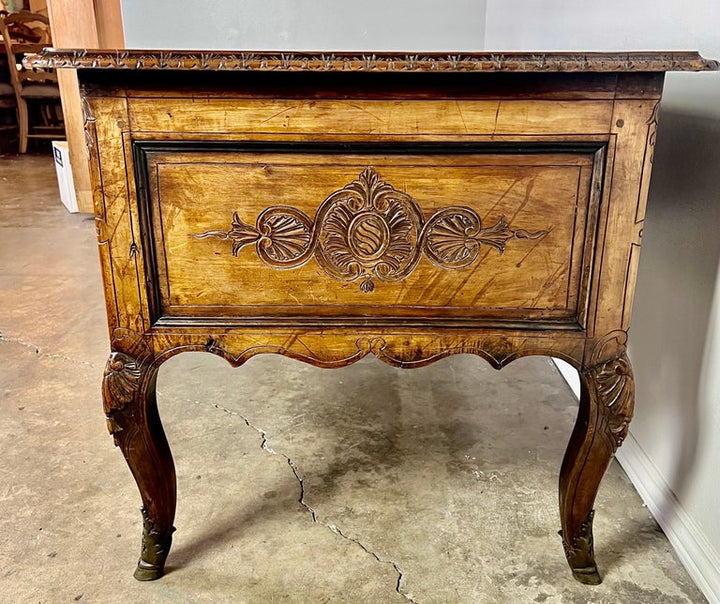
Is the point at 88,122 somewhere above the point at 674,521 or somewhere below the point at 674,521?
above

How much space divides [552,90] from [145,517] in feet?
2.88

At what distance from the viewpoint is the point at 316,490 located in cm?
134

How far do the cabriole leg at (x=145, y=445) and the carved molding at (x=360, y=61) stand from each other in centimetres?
40

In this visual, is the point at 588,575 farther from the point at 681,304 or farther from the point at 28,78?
the point at 28,78

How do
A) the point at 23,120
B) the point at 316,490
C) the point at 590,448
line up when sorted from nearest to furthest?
1. the point at 590,448
2. the point at 316,490
3. the point at 23,120

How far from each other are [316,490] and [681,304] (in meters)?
0.75

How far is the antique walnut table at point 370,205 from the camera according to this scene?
2.78 ft

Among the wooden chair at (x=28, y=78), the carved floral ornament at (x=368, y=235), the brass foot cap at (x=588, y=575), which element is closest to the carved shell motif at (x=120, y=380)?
the carved floral ornament at (x=368, y=235)

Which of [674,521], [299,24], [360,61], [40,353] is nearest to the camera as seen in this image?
[360,61]

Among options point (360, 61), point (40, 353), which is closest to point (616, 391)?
point (360, 61)

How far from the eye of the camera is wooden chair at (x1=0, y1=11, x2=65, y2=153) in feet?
17.9

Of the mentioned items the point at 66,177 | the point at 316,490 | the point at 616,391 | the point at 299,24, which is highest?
A: the point at 299,24

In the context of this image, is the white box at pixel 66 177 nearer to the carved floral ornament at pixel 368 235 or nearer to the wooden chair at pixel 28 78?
the wooden chair at pixel 28 78

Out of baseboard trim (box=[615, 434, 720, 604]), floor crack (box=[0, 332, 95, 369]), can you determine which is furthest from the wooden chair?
baseboard trim (box=[615, 434, 720, 604])
